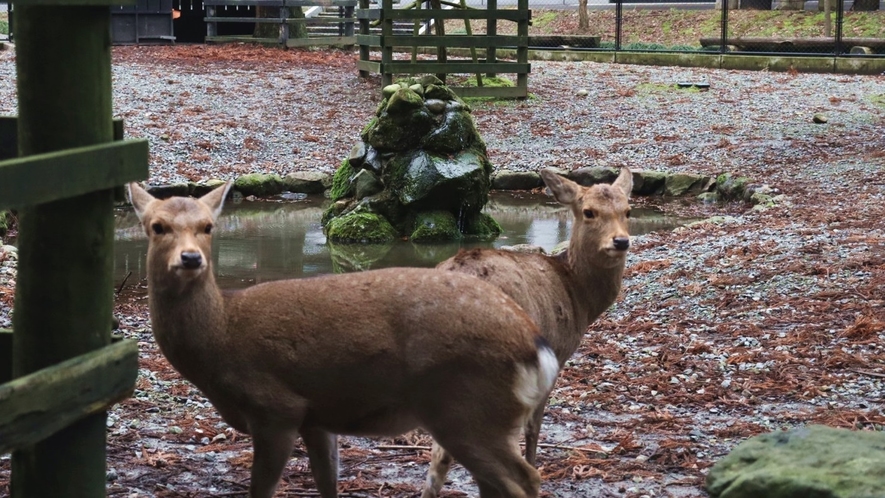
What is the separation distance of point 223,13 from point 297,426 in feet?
102

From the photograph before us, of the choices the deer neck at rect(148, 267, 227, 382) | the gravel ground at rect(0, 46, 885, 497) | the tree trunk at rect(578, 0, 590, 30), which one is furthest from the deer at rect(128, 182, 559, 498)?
the tree trunk at rect(578, 0, 590, 30)

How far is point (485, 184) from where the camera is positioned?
549 inches

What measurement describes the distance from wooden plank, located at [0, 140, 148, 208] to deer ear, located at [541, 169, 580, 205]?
11.0ft

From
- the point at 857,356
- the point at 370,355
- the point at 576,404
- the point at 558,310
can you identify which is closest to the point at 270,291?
the point at 370,355

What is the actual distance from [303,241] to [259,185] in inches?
119

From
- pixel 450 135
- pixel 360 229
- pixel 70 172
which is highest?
pixel 70 172

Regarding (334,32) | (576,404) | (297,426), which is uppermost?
(334,32)

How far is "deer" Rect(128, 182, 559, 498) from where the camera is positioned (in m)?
4.48

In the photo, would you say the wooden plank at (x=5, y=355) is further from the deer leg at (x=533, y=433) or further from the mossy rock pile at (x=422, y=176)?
the mossy rock pile at (x=422, y=176)

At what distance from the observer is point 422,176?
45.1ft

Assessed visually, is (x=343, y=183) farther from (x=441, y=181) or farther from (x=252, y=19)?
(x=252, y=19)

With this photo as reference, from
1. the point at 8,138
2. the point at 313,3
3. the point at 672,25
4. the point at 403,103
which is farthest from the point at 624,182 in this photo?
the point at 672,25

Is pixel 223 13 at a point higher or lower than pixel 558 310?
higher

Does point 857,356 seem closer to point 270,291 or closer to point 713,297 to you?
point 713,297
